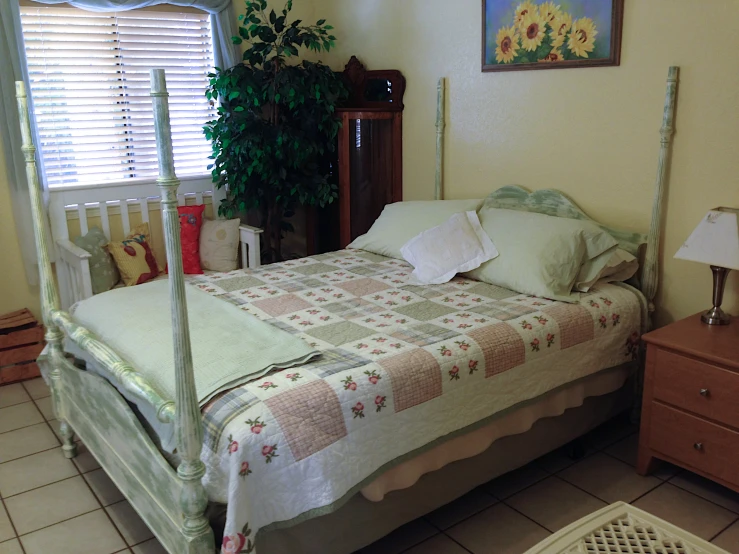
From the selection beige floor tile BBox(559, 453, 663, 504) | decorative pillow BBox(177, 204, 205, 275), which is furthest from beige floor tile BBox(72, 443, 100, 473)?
beige floor tile BBox(559, 453, 663, 504)

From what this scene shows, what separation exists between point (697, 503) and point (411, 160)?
2300 millimetres

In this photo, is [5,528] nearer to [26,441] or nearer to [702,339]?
[26,441]

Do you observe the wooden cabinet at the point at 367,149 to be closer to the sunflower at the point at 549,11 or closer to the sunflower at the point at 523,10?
the sunflower at the point at 523,10

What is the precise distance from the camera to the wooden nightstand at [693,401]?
2.23 metres

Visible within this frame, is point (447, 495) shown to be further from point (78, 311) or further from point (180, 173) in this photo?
point (180, 173)

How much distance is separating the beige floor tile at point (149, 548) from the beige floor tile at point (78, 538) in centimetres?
5

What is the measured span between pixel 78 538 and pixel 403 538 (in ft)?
3.59

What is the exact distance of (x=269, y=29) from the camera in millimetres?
3654

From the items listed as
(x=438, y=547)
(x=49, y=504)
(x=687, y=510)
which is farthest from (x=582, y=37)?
(x=49, y=504)

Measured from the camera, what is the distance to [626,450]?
274cm

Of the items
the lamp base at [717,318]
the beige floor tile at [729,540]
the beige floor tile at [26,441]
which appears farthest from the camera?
the beige floor tile at [26,441]

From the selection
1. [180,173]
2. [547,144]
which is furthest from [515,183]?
[180,173]

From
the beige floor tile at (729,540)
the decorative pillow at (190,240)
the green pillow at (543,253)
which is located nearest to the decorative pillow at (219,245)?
the decorative pillow at (190,240)

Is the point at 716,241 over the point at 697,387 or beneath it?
over
